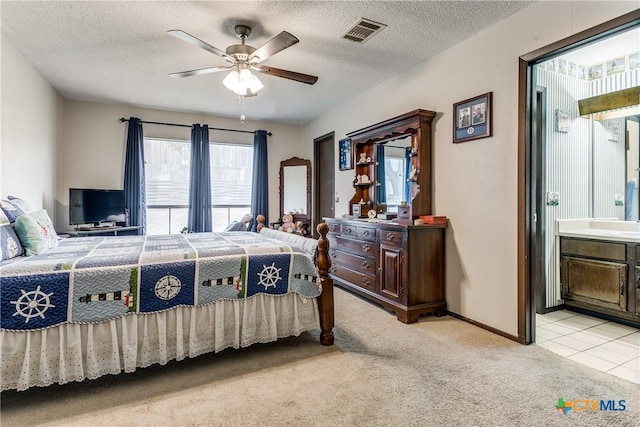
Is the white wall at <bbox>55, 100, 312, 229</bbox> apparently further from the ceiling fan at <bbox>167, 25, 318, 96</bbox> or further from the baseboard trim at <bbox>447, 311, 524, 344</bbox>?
the baseboard trim at <bbox>447, 311, 524, 344</bbox>

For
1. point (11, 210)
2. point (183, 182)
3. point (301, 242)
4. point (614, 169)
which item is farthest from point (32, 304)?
point (614, 169)

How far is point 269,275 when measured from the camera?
2.44m

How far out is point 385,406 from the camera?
5.99 ft

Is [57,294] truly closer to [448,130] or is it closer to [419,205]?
[419,205]

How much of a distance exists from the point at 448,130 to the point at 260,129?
3.76 m

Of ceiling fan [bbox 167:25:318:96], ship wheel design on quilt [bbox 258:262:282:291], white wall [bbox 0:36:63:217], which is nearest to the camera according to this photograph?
ship wheel design on quilt [bbox 258:262:282:291]

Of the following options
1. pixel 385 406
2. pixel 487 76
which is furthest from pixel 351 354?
pixel 487 76

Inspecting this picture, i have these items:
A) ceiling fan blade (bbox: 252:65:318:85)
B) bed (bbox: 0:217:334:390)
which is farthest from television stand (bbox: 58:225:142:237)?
ceiling fan blade (bbox: 252:65:318:85)

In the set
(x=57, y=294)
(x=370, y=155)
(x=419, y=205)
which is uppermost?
(x=370, y=155)

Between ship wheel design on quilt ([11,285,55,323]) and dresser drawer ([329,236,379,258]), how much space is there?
2710 millimetres

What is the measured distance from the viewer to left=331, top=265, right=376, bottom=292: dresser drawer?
3663 millimetres

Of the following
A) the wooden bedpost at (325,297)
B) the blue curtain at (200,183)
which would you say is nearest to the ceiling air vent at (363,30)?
the wooden bedpost at (325,297)

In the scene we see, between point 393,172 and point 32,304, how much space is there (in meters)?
3.41

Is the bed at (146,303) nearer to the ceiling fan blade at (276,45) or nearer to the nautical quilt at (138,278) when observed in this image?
the nautical quilt at (138,278)
